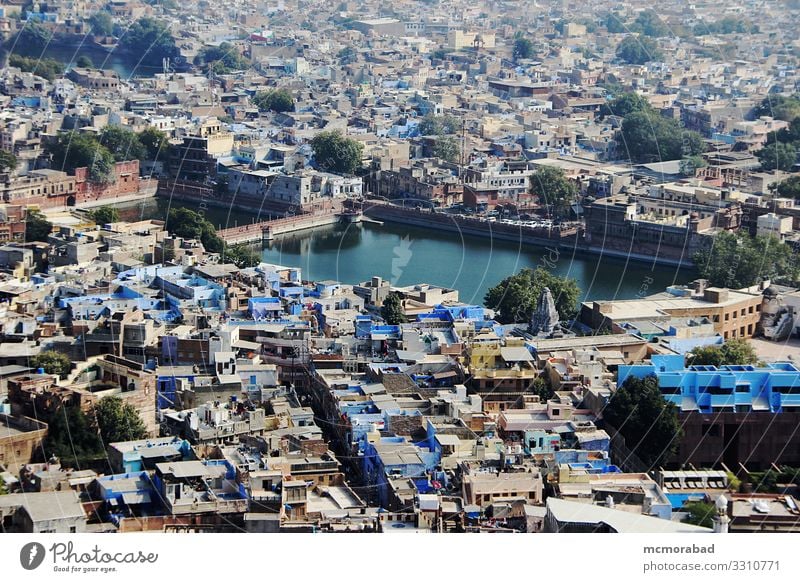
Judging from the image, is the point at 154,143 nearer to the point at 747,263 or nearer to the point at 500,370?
the point at 747,263

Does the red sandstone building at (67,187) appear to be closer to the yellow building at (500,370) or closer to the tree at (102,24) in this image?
the yellow building at (500,370)

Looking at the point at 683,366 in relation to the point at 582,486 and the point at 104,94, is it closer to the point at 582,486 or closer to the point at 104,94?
the point at 582,486

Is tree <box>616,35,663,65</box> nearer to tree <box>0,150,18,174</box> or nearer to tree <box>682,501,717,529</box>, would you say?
tree <box>0,150,18,174</box>

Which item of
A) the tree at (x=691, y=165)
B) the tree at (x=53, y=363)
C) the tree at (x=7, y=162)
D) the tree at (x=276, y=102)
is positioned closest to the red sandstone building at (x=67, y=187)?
the tree at (x=7, y=162)

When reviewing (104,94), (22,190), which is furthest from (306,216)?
(104,94)

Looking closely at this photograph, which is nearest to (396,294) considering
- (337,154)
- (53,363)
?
(53,363)

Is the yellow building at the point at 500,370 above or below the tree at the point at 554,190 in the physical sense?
below
